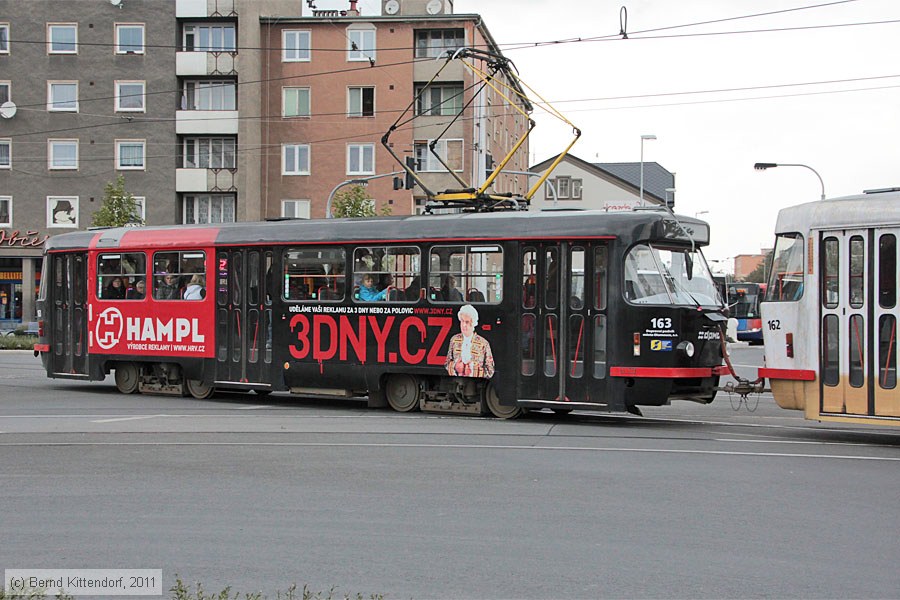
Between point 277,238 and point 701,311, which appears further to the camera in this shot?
point 277,238

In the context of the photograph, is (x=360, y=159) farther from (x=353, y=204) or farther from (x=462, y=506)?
(x=462, y=506)

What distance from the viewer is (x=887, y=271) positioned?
13.0 metres

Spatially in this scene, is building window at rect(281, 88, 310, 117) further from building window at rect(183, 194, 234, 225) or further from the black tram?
the black tram

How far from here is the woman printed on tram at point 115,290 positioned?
66.3ft

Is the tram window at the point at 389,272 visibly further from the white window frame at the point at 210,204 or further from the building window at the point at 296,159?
the building window at the point at 296,159

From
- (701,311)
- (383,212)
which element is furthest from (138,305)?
(383,212)

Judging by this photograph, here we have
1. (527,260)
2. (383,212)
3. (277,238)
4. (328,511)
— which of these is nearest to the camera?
(328,511)

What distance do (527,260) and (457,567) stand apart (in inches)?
355

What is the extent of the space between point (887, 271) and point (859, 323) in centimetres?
70

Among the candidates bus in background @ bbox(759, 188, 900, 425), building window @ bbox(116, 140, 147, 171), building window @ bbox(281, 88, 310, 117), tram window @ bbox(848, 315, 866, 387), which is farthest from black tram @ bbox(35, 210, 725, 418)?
building window @ bbox(281, 88, 310, 117)

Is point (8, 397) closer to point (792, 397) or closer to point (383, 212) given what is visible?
point (792, 397)

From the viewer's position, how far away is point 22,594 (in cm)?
574

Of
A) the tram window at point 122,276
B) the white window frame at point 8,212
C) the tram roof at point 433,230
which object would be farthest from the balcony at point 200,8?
the tram window at point 122,276

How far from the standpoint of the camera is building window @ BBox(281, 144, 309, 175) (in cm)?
5234
